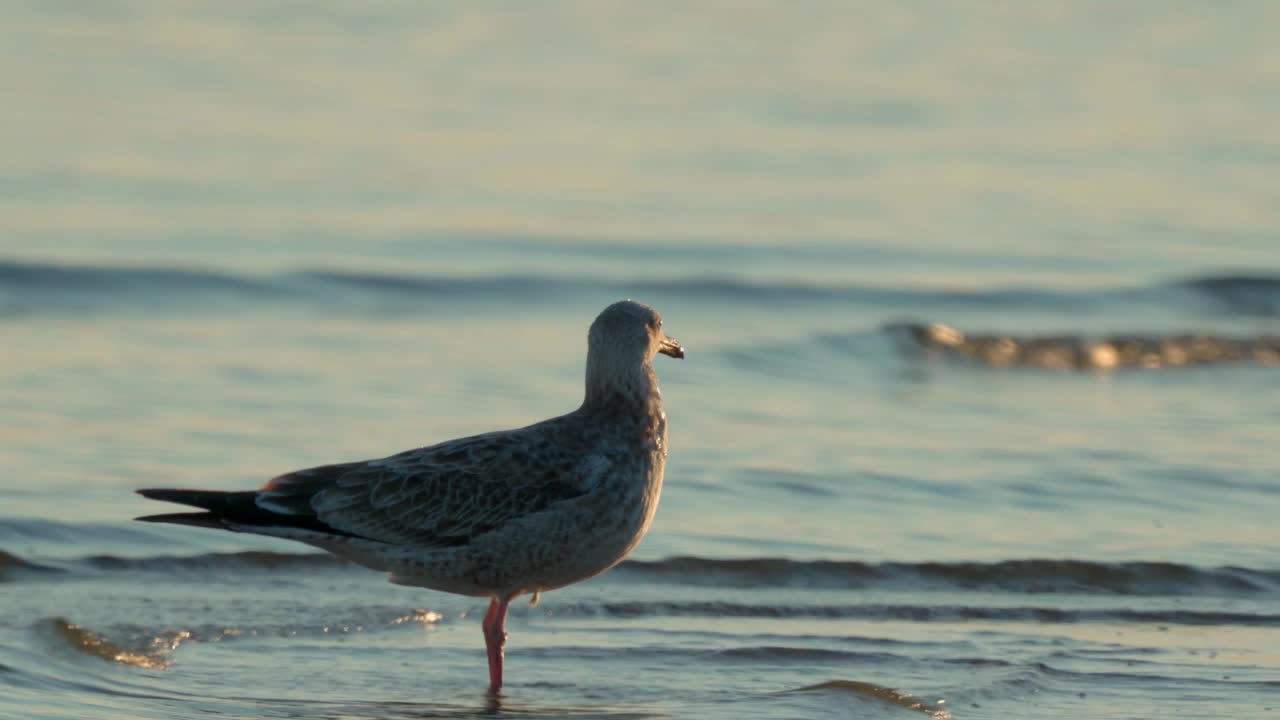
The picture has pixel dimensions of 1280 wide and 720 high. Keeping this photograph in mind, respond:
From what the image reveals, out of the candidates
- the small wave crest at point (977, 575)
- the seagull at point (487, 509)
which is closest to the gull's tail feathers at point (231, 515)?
the seagull at point (487, 509)

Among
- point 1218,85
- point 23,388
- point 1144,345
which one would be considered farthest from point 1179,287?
point 23,388

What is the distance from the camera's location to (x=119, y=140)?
22.2 meters

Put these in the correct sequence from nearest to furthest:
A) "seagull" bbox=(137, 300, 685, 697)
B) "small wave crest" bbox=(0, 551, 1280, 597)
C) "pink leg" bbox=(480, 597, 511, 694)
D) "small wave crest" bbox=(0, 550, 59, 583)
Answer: "seagull" bbox=(137, 300, 685, 697)
"pink leg" bbox=(480, 597, 511, 694)
"small wave crest" bbox=(0, 550, 59, 583)
"small wave crest" bbox=(0, 551, 1280, 597)

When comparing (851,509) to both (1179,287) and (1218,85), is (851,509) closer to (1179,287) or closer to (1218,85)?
(1179,287)

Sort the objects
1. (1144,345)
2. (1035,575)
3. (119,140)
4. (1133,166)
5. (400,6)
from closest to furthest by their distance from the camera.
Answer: (1035,575), (1144,345), (119,140), (1133,166), (400,6)

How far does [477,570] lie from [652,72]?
805 inches

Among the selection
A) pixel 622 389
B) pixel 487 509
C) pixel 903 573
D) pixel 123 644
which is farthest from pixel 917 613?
pixel 123 644

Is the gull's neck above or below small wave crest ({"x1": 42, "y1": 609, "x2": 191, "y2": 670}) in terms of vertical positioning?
above

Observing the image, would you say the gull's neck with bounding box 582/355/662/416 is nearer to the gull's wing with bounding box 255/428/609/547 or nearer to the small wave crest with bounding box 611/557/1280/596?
the gull's wing with bounding box 255/428/609/547

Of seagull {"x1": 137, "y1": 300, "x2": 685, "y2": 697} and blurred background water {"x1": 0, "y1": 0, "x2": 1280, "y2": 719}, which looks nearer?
seagull {"x1": 137, "y1": 300, "x2": 685, "y2": 697}

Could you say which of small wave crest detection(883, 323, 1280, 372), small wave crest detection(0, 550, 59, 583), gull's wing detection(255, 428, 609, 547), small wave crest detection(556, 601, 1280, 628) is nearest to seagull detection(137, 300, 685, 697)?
gull's wing detection(255, 428, 609, 547)

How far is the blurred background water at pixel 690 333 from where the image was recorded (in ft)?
27.1

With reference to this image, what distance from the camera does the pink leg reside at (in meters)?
7.70

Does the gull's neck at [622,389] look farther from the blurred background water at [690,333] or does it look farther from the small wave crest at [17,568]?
the small wave crest at [17,568]
